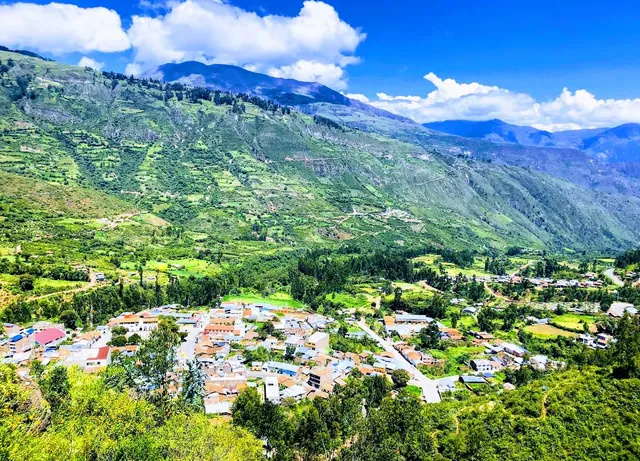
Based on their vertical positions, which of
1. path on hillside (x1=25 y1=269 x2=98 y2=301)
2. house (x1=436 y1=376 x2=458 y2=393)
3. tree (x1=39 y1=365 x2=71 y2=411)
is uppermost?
tree (x1=39 y1=365 x2=71 y2=411)

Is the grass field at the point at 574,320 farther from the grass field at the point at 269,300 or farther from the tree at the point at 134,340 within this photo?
the tree at the point at 134,340

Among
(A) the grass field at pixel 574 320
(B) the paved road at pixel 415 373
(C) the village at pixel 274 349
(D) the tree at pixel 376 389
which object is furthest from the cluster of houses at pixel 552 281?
(D) the tree at pixel 376 389

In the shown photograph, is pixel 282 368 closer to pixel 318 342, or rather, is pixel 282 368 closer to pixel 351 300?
pixel 318 342

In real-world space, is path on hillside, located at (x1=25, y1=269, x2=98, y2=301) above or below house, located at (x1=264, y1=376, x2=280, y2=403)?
above

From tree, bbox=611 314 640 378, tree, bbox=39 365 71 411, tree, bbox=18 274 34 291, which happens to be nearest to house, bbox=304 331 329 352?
tree, bbox=611 314 640 378

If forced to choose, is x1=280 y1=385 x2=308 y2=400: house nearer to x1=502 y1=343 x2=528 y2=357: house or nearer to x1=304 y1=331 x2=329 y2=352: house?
x1=304 y1=331 x2=329 y2=352: house

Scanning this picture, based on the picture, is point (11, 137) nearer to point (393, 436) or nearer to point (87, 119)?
point (87, 119)

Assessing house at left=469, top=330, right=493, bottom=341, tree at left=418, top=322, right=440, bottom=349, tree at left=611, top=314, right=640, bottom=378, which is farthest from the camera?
house at left=469, top=330, right=493, bottom=341
